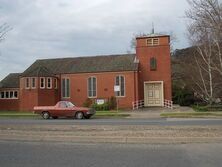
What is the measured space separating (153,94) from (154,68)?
128 inches

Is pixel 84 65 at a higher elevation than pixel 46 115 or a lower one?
higher

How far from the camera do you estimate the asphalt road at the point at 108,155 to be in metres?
11.5

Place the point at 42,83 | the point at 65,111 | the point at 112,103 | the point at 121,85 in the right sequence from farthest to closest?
the point at 42,83, the point at 121,85, the point at 112,103, the point at 65,111

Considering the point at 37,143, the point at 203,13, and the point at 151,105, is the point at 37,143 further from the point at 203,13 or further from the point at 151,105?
the point at 151,105

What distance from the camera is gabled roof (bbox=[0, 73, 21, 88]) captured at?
192ft

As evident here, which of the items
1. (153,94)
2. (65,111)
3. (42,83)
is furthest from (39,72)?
(65,111)

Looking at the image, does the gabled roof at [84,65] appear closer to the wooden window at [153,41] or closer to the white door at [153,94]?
the wooden window at [153,41]

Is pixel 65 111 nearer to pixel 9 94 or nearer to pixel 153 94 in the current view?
pixel 153 94

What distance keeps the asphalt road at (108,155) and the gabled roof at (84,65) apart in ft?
123

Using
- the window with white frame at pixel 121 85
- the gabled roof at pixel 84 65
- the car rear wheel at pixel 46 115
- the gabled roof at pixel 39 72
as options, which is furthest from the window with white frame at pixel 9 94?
the car rear wheel at pixel 46 115

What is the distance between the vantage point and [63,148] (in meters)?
14.8

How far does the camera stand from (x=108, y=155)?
13.0m

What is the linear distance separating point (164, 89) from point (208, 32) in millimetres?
12241

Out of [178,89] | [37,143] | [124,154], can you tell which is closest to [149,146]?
[124,154]
